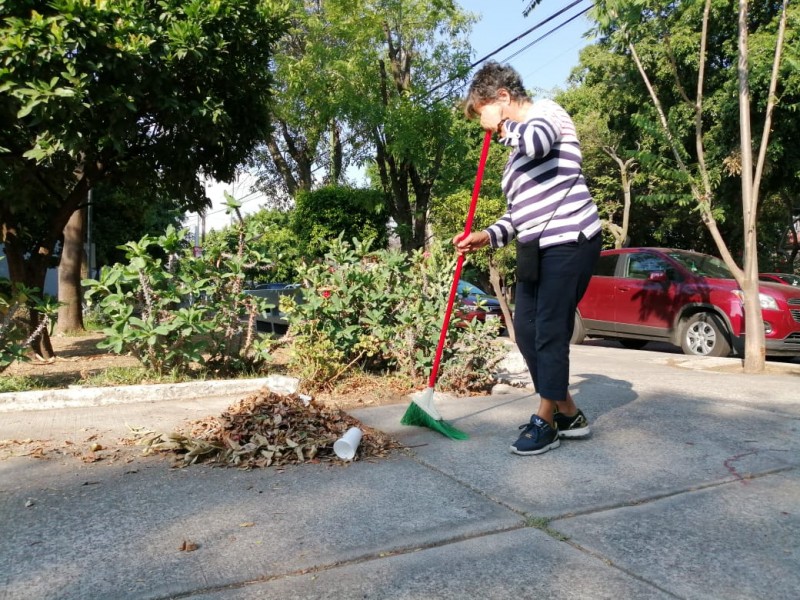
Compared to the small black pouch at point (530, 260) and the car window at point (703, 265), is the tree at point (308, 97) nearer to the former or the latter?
the car window at point (703, 265)

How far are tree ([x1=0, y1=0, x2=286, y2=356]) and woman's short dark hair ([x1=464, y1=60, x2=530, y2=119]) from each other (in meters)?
3.49

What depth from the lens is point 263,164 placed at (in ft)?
75.8

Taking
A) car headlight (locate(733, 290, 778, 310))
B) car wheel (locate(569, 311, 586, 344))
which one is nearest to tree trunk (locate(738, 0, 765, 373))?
car headlight (locate(733, 290, 778, 310))

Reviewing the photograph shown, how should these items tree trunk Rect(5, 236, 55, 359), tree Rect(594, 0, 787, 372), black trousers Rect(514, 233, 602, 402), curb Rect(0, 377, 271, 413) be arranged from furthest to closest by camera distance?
tree Rect(594, 0, 787, 372) < tree trunk Rect(5, 236, 55, 359) < curb Rect(0, 377, 271, 413) < black trousers Rect(514, 233, 602, 402)

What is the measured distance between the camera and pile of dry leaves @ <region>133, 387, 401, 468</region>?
3.29 m

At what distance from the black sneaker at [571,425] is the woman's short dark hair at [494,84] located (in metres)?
1.74

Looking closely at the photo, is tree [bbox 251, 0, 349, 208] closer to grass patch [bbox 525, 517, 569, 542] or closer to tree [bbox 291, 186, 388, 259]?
tree [bbox 291, 186, 388, 259]

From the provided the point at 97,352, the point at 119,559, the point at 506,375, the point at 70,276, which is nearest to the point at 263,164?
the point at 70,276

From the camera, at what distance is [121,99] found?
5.81 metres

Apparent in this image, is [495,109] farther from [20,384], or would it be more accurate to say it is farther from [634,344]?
[634,344]

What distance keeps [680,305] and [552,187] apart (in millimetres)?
7324

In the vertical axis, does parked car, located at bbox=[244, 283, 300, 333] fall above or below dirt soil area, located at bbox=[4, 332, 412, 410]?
above

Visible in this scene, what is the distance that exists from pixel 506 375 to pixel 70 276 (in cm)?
841

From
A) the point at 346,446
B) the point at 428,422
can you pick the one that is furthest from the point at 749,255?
the point at 346,446
